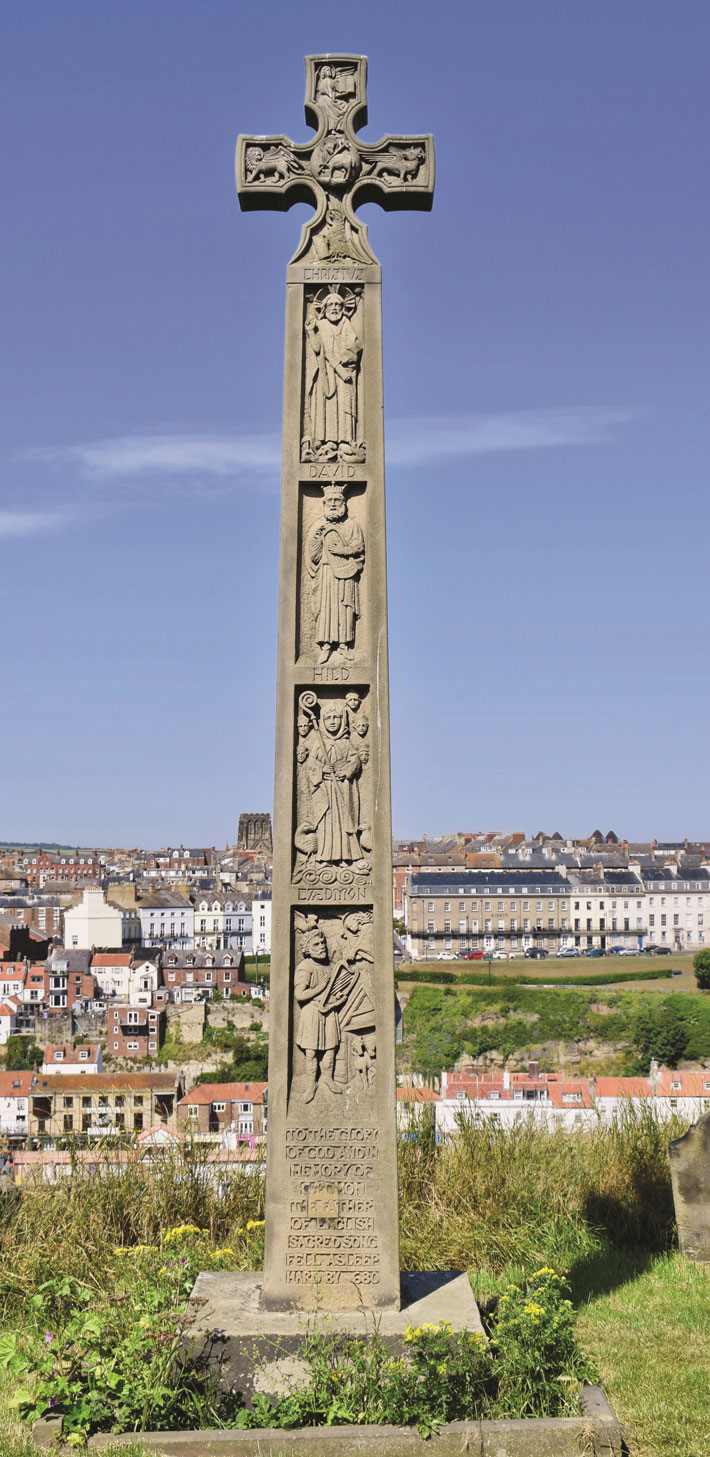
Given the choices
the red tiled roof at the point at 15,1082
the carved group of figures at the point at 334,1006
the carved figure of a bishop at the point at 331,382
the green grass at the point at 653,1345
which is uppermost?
the carved figure of a bishop at the point at 331,382

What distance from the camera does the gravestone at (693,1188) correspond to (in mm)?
7441

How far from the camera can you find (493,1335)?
5.20 metres

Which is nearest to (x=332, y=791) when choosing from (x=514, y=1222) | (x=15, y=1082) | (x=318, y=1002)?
(x=318, y=1002)

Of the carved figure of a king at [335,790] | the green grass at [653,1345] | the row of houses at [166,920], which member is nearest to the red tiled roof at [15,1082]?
the green grass at [653,1345]

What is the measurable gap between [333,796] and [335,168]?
340cm

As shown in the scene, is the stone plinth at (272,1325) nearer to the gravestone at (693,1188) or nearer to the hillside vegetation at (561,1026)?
the gravestone at (693,1188)

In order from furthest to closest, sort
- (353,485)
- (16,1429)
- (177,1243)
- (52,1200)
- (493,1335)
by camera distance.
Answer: (52,1200), (177,1243), (353,485), (493,1335), (16,1429)

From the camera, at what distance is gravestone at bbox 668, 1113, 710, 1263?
7441 mm

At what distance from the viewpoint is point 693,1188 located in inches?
294

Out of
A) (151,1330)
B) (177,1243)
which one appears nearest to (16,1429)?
(151,1330)

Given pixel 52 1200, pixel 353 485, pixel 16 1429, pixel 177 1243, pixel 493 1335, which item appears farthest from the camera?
pixel 52 1200

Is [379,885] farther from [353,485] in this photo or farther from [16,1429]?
[16,1429]

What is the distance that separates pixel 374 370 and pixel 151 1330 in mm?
A: 4691

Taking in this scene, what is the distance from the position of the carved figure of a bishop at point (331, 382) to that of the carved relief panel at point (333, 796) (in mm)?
1303
